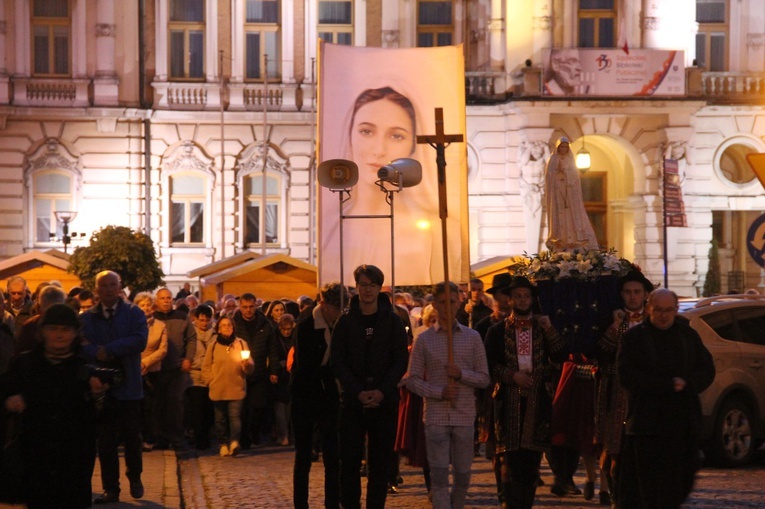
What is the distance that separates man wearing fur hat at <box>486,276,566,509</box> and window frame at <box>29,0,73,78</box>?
28241 millimetres

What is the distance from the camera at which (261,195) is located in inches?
1531

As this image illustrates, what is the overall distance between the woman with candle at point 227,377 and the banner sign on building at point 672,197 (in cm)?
1515

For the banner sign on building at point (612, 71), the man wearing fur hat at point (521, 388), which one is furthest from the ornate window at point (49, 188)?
the man wearing fur hat at point (521, 388)

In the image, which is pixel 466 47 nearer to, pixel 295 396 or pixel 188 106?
pixel 188 106

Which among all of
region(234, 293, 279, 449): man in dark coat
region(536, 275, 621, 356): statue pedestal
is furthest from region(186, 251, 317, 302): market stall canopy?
region(536, 275, 621, 356): statue pedestal

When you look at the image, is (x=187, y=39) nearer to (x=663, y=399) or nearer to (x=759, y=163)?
(x=759, y=163)

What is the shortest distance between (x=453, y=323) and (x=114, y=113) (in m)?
27.8

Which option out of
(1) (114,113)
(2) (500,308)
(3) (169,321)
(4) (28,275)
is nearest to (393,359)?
(2) (500,308)

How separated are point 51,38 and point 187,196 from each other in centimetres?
539

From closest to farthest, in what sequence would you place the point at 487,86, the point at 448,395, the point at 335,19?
the point at 448,395
the point at 487,86
the point at 335,19

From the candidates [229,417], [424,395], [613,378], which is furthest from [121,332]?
[229,417]

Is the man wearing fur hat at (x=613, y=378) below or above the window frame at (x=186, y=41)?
below

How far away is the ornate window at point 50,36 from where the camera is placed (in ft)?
124

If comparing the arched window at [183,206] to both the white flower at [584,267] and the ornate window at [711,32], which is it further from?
the white flower at [584,267]
